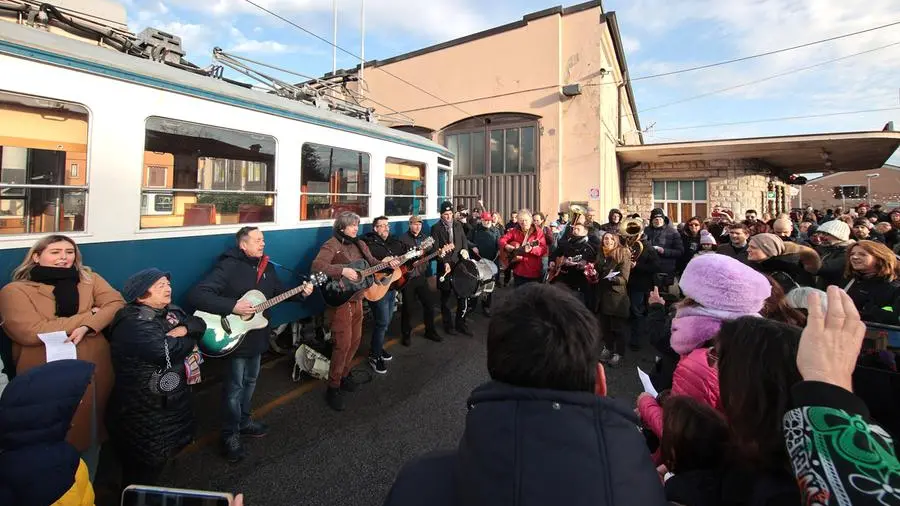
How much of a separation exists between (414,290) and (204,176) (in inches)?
118

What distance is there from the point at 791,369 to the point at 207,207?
413 cm

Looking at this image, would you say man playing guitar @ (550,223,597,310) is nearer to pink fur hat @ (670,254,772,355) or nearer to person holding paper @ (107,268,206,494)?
pink fur hat @ (670,254,772,355)

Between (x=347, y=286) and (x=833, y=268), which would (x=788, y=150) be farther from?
(x=347, y=286)

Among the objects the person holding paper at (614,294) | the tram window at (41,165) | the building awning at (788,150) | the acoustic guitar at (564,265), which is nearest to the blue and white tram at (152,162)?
the tram window at (41,165)

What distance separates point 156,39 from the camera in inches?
162

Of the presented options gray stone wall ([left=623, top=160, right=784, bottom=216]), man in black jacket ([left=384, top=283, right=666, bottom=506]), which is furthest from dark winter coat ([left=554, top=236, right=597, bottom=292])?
gray stone wall ([left=623, top=160, right=784, bottom=216])

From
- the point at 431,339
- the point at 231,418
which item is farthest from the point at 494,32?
the point at 231,418

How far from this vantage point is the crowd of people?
0.89 m

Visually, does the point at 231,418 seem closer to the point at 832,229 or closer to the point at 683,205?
the point at 832,229

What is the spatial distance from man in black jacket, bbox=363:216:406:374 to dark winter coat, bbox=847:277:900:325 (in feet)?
13.4

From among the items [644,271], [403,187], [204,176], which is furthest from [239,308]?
[644,271]

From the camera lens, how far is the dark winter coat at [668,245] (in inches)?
254

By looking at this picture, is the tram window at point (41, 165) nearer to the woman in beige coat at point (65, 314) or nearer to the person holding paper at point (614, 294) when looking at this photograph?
the woman in beige coat at point (65, 314)

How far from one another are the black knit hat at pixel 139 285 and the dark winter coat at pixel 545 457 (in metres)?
2.39
